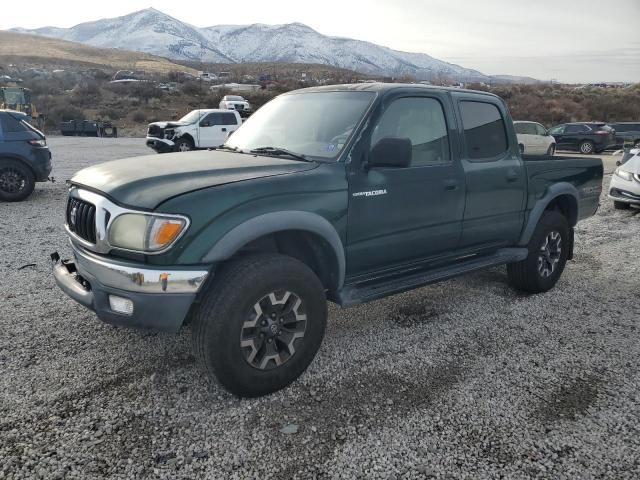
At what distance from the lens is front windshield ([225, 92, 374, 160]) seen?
3551mm

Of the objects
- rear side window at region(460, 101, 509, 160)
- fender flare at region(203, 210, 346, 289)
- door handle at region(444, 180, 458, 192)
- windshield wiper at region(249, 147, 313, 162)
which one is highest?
rear side window at region(460, 101, 509, 160)

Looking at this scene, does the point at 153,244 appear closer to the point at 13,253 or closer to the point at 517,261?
the point at 517,261

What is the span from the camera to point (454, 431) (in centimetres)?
279

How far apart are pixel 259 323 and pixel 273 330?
0.11m

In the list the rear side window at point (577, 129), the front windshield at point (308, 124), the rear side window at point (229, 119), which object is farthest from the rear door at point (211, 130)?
the rear side window at point (577, 129)

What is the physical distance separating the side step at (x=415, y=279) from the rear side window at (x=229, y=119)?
16.0 meters

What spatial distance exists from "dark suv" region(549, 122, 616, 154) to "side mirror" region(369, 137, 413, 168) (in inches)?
939

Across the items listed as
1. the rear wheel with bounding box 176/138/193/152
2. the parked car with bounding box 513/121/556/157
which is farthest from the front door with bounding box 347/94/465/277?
the parked car with bounding box 513/121/556/157

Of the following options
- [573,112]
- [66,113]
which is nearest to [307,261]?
[66,113]

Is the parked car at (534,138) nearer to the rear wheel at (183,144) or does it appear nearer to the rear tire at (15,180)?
the rear wheel at (183,144)

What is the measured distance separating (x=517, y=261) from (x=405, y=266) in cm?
146

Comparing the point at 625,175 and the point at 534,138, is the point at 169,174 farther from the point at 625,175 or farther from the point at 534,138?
the point at 534,138

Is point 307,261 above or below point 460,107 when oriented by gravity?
below

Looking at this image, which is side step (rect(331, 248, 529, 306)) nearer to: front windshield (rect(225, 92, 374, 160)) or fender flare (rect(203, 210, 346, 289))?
fender flare (rect(203, 210, 346, 289))
